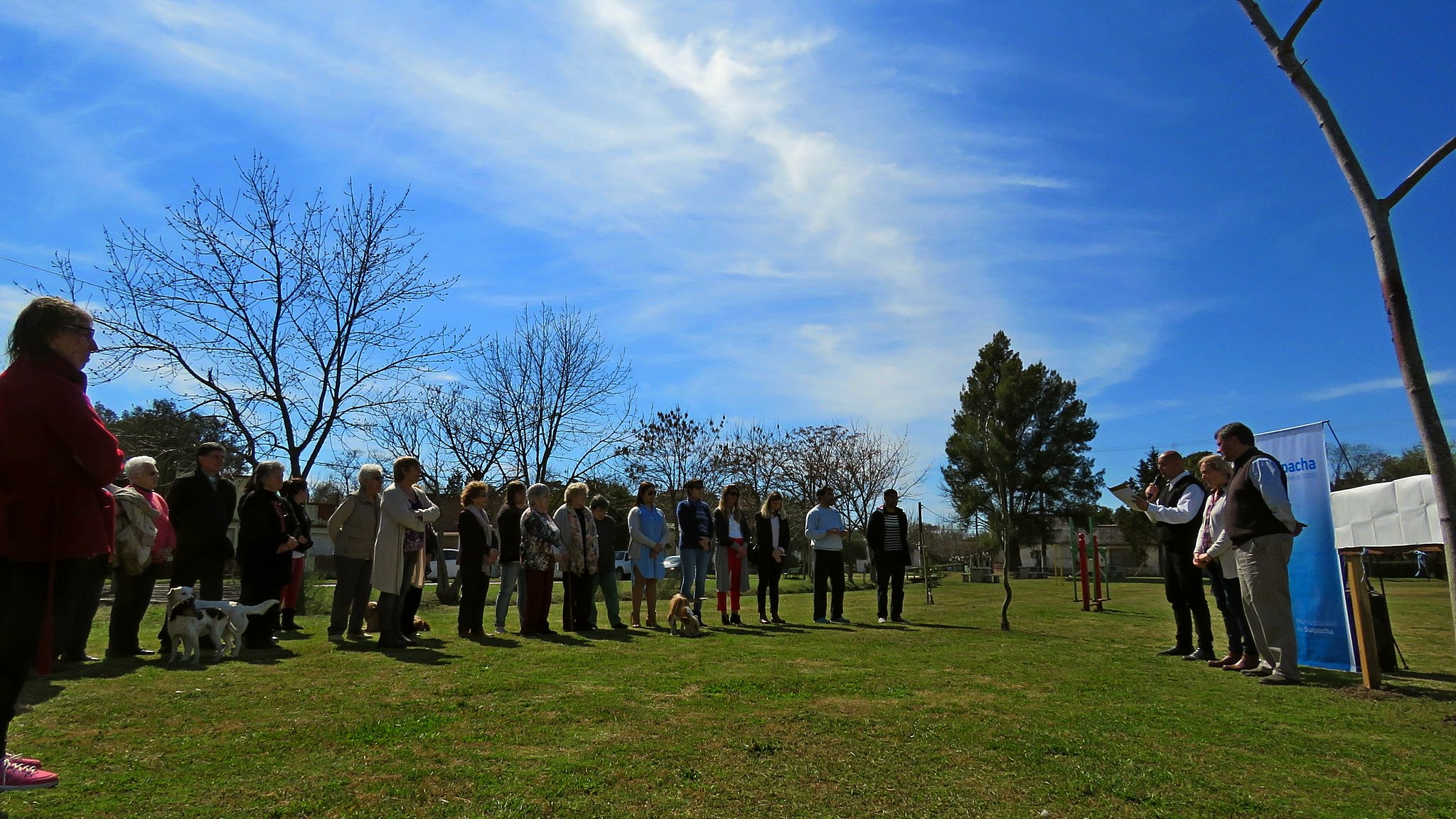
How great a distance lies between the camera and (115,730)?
4387 mm

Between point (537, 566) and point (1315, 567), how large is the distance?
7.90 m

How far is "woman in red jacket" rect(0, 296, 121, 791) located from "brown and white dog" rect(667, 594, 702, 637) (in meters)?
6.79

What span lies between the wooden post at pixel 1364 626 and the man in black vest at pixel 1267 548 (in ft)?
1.40

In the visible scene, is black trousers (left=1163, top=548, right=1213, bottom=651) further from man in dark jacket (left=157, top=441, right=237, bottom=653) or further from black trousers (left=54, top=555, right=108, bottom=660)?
black trousers (left=54, top=555, right=108, bottom=660)

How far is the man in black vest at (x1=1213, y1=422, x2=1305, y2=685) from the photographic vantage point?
21.7 ft

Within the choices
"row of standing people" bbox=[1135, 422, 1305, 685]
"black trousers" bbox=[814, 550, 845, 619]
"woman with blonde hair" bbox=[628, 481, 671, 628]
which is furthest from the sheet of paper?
"woman with blonde hair" bbox=[628, 481, 671, 628]

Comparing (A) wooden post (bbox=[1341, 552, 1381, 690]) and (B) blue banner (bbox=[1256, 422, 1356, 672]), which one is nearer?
(A) wooden post (bbox=[1341, 552, 1381, 690])

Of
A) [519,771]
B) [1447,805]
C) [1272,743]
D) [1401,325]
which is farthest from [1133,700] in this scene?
[519,771]

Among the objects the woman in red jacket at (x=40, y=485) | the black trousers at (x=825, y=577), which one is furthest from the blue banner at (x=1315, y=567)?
the woman in red jacket at (x=40, y=485)

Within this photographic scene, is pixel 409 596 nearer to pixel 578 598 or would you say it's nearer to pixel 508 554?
pixel 508 554

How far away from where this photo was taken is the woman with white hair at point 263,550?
8156 millimetres

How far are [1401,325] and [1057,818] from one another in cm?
463

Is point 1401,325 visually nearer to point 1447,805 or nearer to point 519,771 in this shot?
point 1447,805

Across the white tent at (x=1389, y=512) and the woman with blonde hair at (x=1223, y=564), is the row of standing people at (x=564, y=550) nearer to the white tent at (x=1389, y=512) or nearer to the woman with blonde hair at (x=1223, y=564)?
the woman with blonde hair at (x=1223, y=564)
